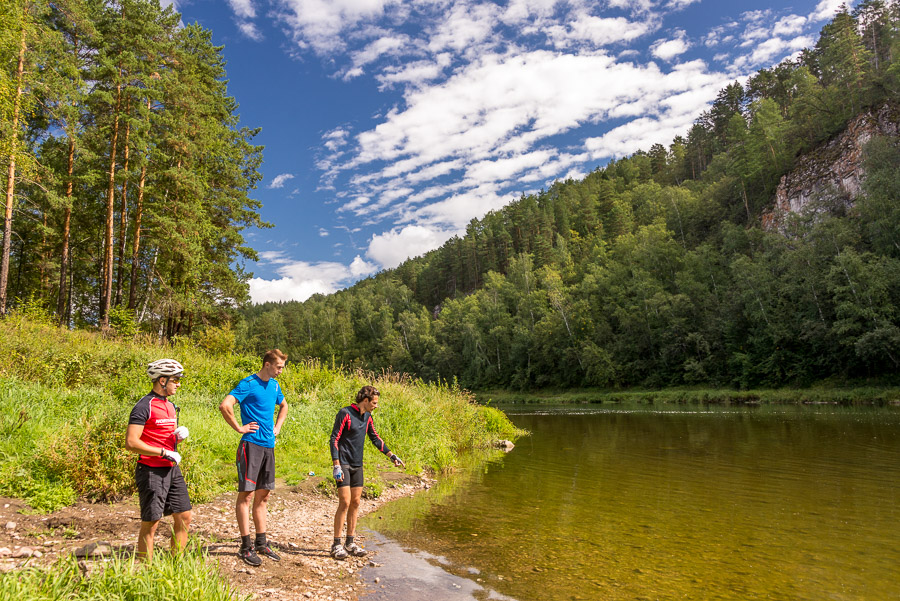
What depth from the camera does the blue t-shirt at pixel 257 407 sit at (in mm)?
5836

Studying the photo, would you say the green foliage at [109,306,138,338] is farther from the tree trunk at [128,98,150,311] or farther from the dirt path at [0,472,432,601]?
the dirt path at [0,472,432,601]

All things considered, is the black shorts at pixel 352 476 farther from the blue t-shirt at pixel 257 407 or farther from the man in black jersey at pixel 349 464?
the blue t-shirt at pixel 257 407

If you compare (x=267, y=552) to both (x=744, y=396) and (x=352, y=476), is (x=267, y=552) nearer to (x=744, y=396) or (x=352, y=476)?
(x=352, y=476)

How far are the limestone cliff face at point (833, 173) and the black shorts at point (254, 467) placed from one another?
6163 cm

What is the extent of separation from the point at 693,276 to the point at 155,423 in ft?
224

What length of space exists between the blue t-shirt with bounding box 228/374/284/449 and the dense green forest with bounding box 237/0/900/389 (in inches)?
1013

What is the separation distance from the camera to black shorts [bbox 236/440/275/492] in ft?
18.8

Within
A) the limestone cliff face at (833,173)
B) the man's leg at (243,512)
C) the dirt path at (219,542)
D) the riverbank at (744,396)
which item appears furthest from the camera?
the limestone cliff face at (833,173)

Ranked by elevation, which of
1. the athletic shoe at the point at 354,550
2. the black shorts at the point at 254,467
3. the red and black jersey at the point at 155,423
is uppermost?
the red and black jersey at the point at 155,423

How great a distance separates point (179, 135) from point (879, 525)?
90.5 ft

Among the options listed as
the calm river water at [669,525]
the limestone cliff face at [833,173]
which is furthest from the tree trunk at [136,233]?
the limestone cliff face at [833,173]

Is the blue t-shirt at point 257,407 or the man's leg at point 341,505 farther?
the man's leg at point 341,505

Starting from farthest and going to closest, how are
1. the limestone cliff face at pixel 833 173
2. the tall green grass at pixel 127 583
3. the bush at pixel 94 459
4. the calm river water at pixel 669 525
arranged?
1. the limestone cliff face at pixel 833 173
2. the bush at pixel 94 459
3. the calm river water at pixel 669 525
4. the tall green grass at pixel 127 583

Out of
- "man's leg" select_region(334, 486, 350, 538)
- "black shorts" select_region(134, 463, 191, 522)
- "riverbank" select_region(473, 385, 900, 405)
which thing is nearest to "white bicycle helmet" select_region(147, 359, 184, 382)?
"black shorts" select_region(134, 463, 191, 522)
